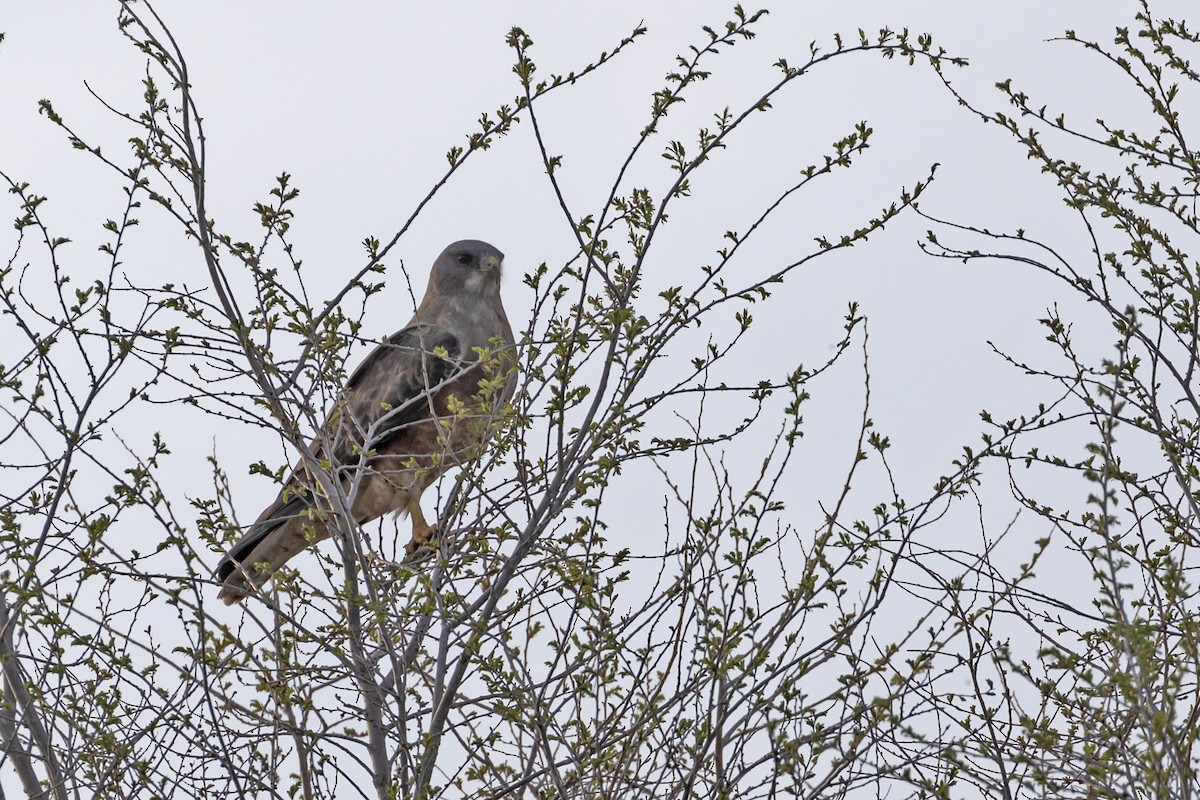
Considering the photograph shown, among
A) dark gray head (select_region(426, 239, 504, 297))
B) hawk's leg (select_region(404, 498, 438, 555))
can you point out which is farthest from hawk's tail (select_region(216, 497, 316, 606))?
dark gray head (select_region(426, 239, 504, 297))

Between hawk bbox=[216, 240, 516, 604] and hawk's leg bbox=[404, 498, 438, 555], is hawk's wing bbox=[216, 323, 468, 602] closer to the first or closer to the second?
hawk bbox=[216, 240, 516, 604]

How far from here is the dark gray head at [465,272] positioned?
8.60 metres

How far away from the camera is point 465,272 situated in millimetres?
8672

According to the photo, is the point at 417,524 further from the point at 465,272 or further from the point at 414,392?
the point at 465,272

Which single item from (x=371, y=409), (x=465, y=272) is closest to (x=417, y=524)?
(x=371, y=409)

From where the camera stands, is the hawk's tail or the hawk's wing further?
the hawk's tail

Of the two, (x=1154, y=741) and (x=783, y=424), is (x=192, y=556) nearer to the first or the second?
(x=783, y=424)

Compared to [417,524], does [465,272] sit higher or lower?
higher

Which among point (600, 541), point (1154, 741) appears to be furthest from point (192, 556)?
point (1154, 741)

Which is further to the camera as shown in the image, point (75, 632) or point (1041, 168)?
point (1041, 168)

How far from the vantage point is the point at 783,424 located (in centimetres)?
464

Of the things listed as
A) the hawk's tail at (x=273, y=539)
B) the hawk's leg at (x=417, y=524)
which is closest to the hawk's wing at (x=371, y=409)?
the hawk's tail at (x=273, y=539)

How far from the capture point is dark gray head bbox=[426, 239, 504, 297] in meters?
8.60

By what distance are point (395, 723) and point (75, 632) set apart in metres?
1.16
